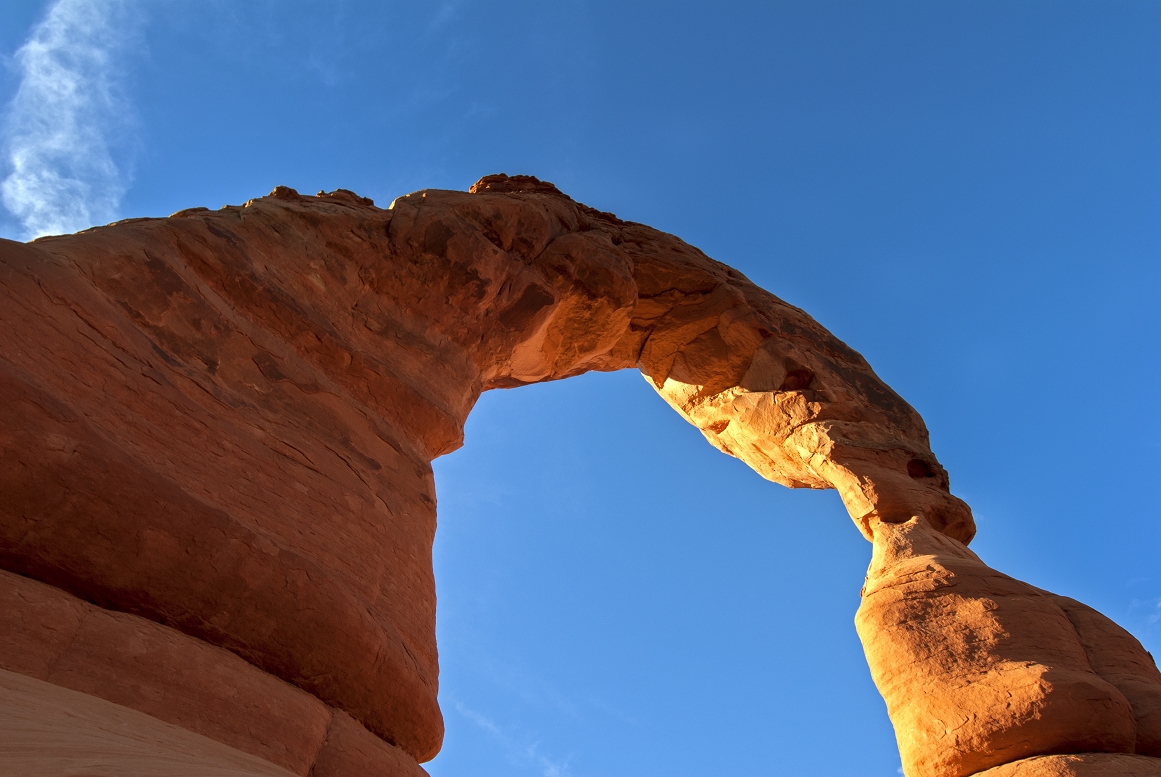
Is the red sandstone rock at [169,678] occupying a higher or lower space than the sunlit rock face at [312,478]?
lower

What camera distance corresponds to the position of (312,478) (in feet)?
13.9

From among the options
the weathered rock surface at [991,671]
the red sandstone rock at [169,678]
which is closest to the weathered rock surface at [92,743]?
the red sandstone rock at [169,678]

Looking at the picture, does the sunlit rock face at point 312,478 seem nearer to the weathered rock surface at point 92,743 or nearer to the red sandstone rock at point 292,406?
the red sandstone rock at point 292,406

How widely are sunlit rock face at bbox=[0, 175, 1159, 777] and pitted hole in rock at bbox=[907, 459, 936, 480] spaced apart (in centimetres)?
4

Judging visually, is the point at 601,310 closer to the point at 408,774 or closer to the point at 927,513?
the point at 927,513

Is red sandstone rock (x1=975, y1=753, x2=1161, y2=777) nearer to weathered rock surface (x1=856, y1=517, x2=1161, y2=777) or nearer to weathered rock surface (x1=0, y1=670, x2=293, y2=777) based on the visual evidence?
weathered rock surface (x1=856, y1=517, x2=1161, y2=777)

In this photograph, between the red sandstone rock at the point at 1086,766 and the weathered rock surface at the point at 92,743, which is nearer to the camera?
the weathered rock surface at the point at 92,743

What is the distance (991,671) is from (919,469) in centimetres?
362

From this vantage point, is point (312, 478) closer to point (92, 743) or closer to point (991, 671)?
point (92, 743)

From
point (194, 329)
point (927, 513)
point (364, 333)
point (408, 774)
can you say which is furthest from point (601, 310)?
point (408, 774)

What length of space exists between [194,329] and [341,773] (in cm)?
248

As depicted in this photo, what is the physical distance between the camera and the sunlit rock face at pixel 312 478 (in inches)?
115

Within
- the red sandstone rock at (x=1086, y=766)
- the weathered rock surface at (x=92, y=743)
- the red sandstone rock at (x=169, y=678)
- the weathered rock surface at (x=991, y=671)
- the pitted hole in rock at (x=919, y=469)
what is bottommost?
the weathered rock surface at (x=92, y=743)

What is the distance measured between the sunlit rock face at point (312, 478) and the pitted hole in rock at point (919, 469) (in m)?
0.04
